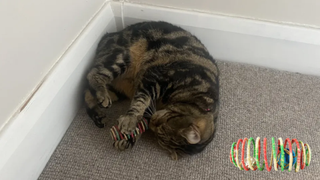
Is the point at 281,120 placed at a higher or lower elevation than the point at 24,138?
lower

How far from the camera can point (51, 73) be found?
1.10 metres

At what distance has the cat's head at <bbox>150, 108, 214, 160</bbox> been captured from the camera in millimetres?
1048

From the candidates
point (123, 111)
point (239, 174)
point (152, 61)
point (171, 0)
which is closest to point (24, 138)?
point (123, 111)

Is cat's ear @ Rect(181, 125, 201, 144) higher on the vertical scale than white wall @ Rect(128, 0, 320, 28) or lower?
lower

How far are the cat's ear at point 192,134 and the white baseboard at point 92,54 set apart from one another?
521 mm

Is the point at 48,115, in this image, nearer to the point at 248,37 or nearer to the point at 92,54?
the point at 92,54

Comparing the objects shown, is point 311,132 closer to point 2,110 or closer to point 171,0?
point 171,0

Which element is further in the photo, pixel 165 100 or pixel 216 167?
pixel 165 100

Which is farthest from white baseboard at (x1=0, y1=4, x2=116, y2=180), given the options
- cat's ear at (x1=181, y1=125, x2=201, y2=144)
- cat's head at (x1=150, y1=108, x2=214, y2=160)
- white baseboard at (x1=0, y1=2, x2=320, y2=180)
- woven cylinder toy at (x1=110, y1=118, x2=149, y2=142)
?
cat's ear at (x1=181, y1=125, x2=201, y2=144)

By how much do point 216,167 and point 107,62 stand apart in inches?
26.6

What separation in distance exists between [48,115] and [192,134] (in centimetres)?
55

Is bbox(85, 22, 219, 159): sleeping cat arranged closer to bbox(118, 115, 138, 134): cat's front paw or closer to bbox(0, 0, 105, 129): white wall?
bbox(118, 115, 138, 134): cat's front paw

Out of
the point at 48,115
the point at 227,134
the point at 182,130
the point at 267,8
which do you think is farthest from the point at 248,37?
the point at 48,115

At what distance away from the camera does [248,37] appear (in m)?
1.50
